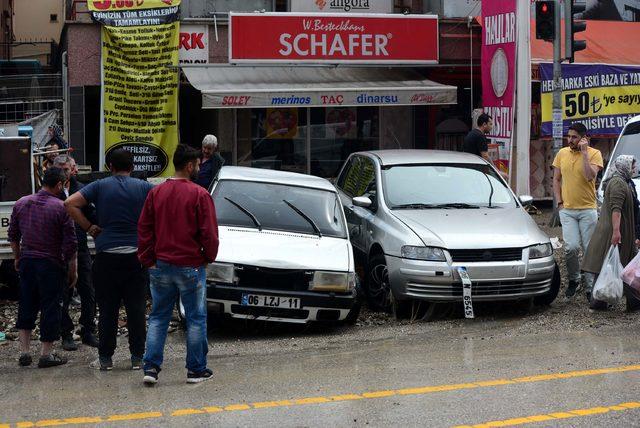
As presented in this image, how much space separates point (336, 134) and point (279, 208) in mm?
9430

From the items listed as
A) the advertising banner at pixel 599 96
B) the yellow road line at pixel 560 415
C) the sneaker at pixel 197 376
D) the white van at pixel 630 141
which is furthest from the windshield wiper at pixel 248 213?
the advertising banner at pixel 599 96

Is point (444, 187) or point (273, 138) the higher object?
point (273, 138)

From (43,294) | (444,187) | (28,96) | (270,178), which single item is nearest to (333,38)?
(28,96)

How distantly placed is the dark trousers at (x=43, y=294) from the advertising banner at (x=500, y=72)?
1013cm

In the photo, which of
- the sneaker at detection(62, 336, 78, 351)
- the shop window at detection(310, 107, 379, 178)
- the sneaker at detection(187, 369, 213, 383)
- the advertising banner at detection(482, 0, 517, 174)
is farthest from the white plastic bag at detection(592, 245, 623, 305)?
the shop window at detection(310, 107, 379, 178)

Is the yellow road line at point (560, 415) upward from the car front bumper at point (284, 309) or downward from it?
downward

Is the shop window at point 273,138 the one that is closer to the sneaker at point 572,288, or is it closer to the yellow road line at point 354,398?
the sneaker at point 572,288

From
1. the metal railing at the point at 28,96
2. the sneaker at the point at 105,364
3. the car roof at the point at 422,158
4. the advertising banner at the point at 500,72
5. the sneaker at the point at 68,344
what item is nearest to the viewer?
the sneaker at the point at 105,364

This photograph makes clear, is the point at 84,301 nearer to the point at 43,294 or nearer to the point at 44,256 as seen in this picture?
the point at 43,294

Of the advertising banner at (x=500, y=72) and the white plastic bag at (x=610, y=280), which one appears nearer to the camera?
the white plastic bag at (x=610, y=280)

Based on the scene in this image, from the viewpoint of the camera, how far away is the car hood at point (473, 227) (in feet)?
34.2

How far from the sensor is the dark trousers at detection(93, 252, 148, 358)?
8.09 m

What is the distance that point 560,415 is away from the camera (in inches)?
263

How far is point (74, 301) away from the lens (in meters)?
12.0
